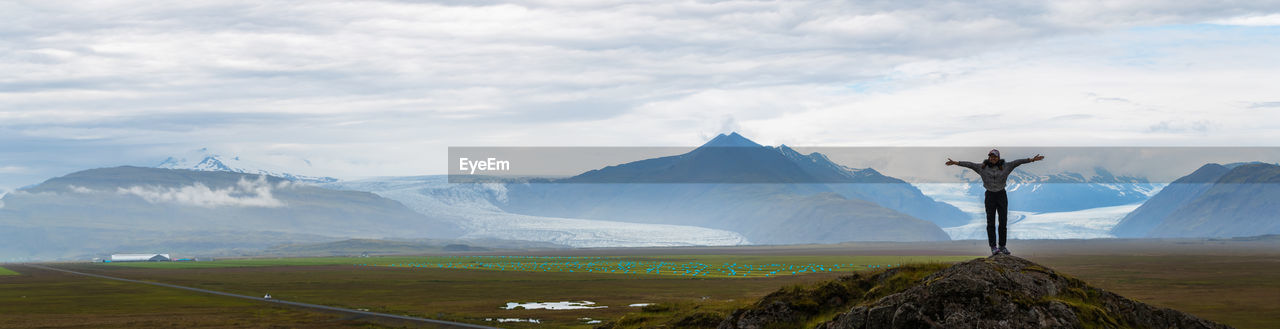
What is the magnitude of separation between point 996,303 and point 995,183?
17.2 ft

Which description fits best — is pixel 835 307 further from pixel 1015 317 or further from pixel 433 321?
pixel 433 321

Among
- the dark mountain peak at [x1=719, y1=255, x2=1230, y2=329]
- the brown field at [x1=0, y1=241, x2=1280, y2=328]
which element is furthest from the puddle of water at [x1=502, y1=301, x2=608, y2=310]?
the dark mountain peak at [x1=719, y1=255, x2=1230, y2=329]

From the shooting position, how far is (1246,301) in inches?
3863

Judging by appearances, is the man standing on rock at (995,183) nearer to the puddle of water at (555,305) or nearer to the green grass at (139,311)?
the green grass at (139,311)

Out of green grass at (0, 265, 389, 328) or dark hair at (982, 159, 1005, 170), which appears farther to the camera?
green grass at (0, 265, 389, 328)

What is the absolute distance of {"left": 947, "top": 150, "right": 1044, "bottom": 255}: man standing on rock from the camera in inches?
1185

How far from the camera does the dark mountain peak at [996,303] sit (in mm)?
26141

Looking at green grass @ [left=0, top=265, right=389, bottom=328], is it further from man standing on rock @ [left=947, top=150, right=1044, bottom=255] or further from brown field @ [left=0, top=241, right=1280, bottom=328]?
man standing on rock @ [left=947, top=150, right=1044, bottom=255]

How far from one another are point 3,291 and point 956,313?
152186mm

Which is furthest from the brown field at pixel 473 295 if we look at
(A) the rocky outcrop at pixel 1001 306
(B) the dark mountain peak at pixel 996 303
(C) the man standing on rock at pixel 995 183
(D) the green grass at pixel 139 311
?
(A) the rocky outcrop at pixel 1001 306

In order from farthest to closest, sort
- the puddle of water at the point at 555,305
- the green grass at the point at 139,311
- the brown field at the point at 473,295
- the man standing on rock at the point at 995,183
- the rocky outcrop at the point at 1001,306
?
the puddle of water at the point at 555,305, the brown field at the point at 473,295, the green grass at the point at 139,311, the man standing on rock at the point at 995,183, the rocky outcrop at the point at 1001,306

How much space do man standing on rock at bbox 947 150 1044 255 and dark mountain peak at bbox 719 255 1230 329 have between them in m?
1.63

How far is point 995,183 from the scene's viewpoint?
30.5 meters

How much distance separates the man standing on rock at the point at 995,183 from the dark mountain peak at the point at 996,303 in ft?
5.36
